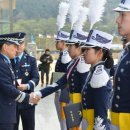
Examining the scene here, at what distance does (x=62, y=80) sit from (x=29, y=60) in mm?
646

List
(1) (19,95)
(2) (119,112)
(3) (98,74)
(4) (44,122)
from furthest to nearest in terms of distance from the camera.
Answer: (4) (44,122), (1) (19,95), (3) (98,74), (2) (119,112)

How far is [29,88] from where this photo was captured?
573cm

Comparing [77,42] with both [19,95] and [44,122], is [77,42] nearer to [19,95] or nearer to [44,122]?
[19,95]

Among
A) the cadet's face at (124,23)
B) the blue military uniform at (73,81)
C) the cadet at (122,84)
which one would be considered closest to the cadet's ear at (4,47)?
the blue military uniform at (73,81)

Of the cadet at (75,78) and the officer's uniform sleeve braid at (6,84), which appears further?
the cadet at (75,78)

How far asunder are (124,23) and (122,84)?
45 centimetres

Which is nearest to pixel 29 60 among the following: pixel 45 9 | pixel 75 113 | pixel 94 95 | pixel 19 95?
pixel 19 95

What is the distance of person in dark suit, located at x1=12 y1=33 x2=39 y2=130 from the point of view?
18.8 ft

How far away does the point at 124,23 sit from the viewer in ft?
10.6

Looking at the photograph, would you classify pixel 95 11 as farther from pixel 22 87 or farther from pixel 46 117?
pixel 46 117

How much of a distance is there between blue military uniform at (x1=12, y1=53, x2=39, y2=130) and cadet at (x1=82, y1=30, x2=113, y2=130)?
1.56 metres

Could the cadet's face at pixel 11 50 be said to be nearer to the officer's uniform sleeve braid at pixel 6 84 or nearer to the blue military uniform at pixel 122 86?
the officer's uniform sleeve braid at pixel 6 84

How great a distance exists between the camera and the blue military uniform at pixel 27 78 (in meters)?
5.75

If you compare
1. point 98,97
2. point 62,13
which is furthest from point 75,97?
point 62,13
